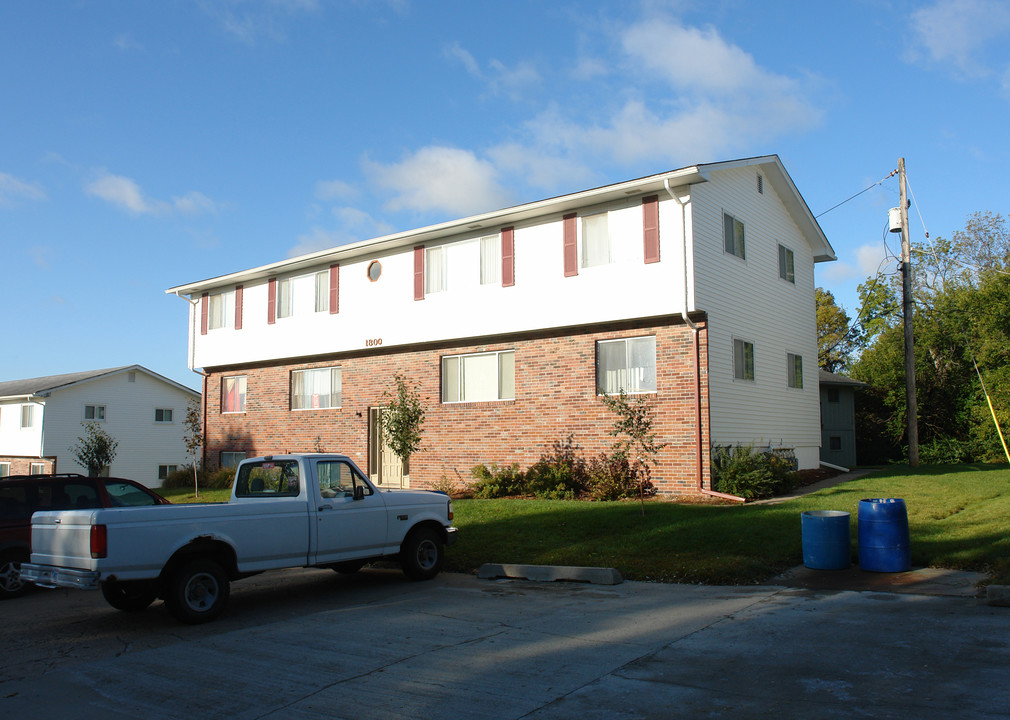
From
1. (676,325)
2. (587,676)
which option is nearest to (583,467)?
(676,325)

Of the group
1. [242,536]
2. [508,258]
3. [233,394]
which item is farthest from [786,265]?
[242,536]

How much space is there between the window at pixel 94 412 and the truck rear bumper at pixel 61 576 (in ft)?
119

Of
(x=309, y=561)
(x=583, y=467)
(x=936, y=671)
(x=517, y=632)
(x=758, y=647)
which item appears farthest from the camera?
(x=583, y=467)

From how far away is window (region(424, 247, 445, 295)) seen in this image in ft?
71.4

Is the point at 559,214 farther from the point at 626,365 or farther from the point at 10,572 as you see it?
the point at 10,572

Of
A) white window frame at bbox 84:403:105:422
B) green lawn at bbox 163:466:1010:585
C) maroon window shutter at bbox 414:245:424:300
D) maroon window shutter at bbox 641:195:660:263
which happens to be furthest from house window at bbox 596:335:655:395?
white window frame at bbox 84:403:105:422

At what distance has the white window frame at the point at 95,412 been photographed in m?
41.0

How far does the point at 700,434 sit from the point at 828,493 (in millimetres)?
2918

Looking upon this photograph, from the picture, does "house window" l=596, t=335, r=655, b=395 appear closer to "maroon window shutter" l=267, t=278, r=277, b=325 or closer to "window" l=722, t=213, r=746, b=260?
"window" l=722, t=213, r=746, b=260

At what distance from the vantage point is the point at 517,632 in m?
7.74

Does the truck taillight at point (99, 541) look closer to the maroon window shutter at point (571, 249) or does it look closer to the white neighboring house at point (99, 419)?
the maroon window shutter at point (571, 249)

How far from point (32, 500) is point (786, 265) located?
19.3 meters

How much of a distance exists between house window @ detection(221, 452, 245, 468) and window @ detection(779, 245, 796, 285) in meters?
17.8

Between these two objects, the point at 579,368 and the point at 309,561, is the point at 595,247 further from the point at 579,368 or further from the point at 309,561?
the point at 309,561
